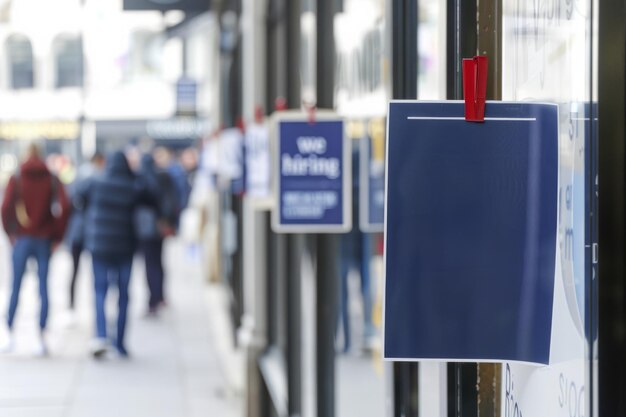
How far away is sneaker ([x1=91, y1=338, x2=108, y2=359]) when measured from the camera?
33.7ft

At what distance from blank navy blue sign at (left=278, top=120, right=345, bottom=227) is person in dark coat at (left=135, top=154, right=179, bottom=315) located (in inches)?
292

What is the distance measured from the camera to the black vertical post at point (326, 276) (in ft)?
16.6

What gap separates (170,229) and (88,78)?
17796 mm

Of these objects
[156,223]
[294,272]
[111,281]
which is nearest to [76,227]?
[156,223]

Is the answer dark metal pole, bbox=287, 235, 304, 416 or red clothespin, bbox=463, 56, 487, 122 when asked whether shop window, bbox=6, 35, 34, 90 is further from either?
red clothespin, bbox=463, 56, 487, 122

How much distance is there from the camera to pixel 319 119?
15.2 feet

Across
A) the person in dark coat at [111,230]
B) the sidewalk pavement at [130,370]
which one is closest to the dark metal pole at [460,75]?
the sidewalk pavement at [130,370]

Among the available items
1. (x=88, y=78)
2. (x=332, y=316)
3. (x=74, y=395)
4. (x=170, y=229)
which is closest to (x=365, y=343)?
(x=332, y=316)

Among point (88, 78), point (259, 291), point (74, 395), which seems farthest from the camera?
point (88, 78)

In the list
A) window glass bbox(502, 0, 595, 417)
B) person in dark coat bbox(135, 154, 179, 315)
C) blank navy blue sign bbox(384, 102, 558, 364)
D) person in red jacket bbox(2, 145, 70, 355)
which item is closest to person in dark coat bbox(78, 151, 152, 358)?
person in red jacket bbox(2, 145, 70, 355)

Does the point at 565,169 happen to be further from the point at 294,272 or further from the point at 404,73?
the point at 294,272

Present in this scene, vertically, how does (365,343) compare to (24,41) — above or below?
below

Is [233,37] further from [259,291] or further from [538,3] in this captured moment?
[538,3]

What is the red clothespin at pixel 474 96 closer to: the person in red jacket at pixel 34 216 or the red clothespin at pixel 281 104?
the red clothespin at pixel 281 104
